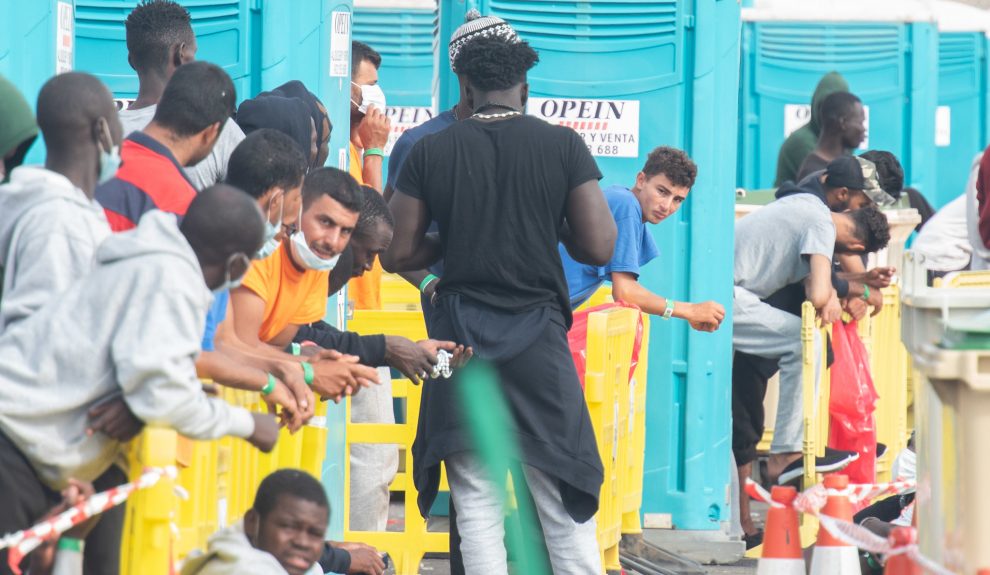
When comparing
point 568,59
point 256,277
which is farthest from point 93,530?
point 568,59

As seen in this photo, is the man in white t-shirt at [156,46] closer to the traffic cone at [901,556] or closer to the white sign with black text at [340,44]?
the white sign with black text at [340,44]

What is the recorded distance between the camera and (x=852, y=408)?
828 cm

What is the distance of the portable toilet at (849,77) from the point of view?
47.7ft

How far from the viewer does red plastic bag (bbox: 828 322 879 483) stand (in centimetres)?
828

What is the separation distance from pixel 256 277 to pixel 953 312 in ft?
6.07

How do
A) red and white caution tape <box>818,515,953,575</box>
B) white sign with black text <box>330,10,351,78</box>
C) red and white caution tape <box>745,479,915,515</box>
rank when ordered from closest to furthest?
red and white caution tape <box>818,515,953,575</box> < red and white caution tape <box>745,479,915,515</box> < white sign with black text <box>330,10,351,78</box>

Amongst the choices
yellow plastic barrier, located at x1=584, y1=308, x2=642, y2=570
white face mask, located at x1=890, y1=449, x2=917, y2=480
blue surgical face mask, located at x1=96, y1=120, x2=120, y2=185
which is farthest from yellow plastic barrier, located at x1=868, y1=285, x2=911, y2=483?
blue surgical face mask, located at x1=96, y1=120, x2=120, y2=185

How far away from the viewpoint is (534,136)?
5.00 metres

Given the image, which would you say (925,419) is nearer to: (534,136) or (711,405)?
(534,136)

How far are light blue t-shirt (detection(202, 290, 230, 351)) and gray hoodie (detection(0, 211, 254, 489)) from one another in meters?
0.63

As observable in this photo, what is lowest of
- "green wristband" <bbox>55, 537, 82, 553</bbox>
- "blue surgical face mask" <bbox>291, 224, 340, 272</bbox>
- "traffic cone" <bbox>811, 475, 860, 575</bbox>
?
"traffic cone" <bbox>811, 475, 860, 575</bbox>

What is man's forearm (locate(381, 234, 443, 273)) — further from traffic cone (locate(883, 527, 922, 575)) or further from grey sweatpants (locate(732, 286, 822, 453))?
grey sweatpants (locate(732, 286, 822, 453))

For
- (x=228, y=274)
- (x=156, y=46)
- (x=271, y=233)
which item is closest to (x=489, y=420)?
(x=271, y=233)

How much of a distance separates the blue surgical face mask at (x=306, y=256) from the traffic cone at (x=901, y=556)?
170cm
